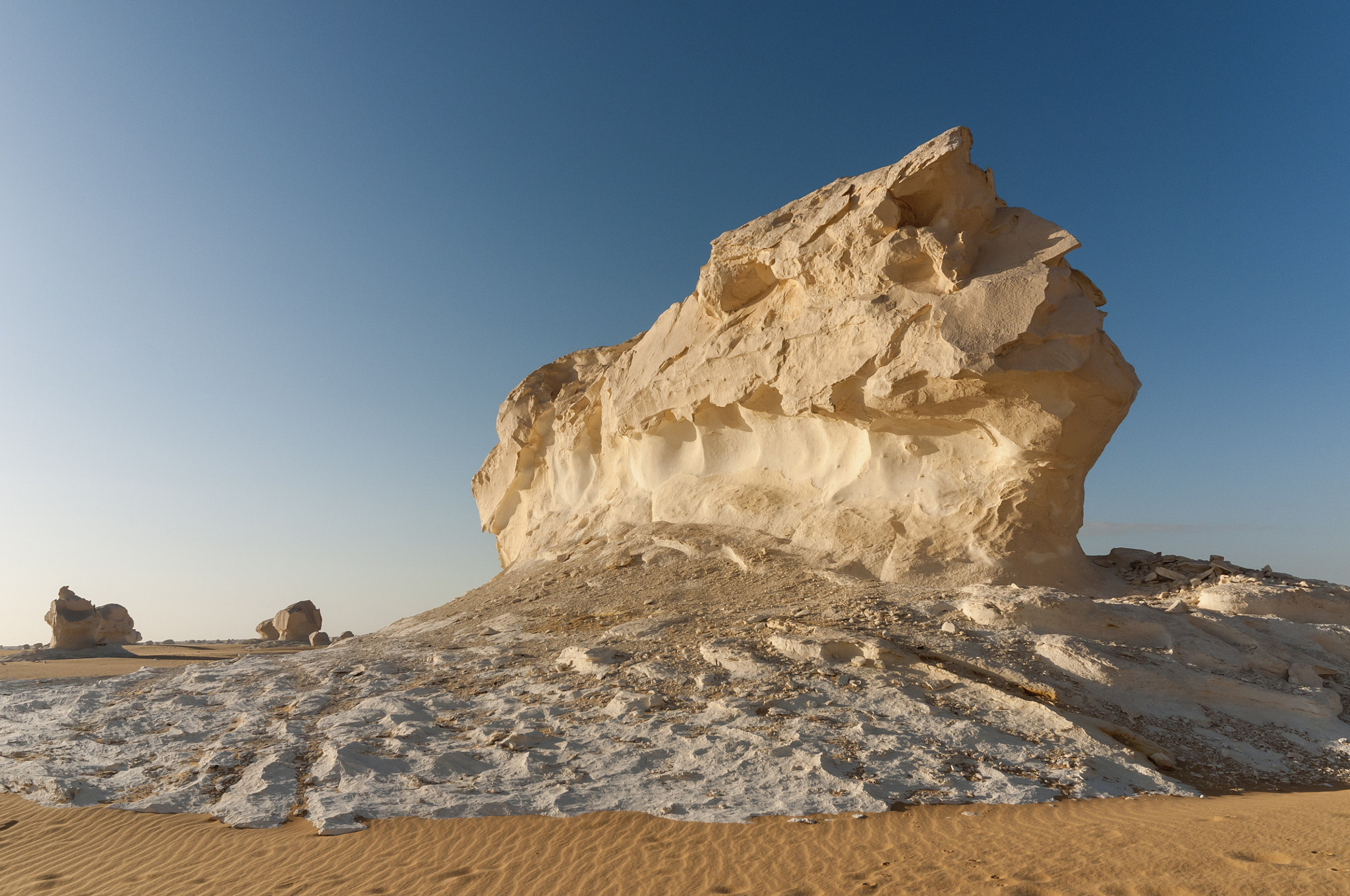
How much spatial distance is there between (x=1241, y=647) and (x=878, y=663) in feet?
14.5

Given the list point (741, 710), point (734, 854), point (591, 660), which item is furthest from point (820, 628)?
point (734, 854)

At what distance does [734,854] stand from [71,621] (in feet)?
93.2

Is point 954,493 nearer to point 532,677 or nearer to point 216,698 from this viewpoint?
point 532,677

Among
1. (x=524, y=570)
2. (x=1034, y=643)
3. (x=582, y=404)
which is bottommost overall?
(x=1034, y=643)

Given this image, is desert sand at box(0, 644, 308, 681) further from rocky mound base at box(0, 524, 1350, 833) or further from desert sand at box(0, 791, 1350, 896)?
desert sand at box(0, 791, 1350, 896)

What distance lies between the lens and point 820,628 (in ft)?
26.5

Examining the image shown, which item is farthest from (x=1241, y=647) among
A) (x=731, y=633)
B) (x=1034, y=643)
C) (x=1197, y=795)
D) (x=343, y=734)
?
(x=343, y=734)

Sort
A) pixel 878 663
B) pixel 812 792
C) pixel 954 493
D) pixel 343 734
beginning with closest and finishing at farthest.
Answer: pixel 812 792
pixel 343 734
pixel 878 663
pixel 954 493

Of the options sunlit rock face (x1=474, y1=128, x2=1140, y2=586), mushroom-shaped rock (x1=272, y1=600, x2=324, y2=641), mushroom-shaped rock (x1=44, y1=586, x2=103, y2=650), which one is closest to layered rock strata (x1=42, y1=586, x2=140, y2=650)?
mushroom-shaped rock (x1=44, y1=586, x2=103, y2=650)

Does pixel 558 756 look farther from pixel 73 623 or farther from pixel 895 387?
pixel 73 623

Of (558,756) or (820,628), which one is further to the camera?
(820,628)

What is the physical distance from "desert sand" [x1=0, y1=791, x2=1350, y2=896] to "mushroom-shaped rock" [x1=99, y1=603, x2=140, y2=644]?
84.2ft

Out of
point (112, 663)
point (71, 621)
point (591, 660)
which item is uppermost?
point (71, 621)

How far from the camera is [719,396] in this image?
1268 centimetres
